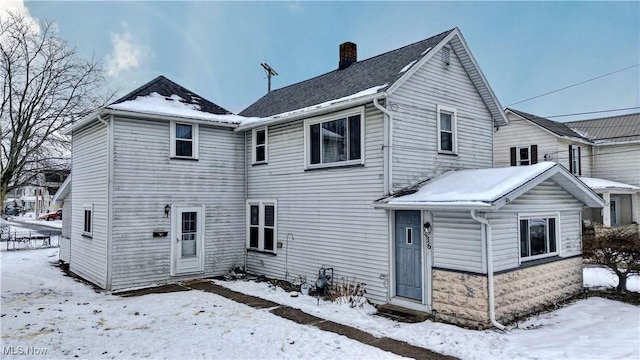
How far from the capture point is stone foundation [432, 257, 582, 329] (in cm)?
770

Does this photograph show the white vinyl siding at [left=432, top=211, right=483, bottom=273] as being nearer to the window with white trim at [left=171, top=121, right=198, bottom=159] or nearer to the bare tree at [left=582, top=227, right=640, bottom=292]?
the bare tree at [left=582, top=227, right=640, bottom=292]

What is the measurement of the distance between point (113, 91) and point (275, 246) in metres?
17.0

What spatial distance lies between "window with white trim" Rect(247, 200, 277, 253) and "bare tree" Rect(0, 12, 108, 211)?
42.6 ft

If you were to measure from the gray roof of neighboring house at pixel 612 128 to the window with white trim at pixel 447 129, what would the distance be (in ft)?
50.0

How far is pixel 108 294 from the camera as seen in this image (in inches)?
414

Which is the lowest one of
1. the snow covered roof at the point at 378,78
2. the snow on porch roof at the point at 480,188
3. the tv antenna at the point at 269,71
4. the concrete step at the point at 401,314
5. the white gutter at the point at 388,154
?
the concrete step at the point at 401,314

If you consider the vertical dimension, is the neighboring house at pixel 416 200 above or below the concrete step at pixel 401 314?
above

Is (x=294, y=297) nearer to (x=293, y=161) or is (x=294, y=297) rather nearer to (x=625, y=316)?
(x=293, y=161)

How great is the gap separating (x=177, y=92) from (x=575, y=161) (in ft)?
65.6

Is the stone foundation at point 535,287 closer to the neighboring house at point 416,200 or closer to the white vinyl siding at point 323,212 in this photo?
the neighboring house at point 416,200

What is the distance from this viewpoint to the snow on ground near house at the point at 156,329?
21.1 ft

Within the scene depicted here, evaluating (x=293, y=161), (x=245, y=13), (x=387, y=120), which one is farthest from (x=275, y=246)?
(x=245, y=13)

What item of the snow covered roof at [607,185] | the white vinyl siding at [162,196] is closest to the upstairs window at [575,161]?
the snow covered roof at [607,185]

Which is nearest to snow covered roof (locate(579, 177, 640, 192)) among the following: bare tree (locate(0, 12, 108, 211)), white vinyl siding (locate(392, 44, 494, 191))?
white vinyl siding (locate(392, 44, 494, 191))
